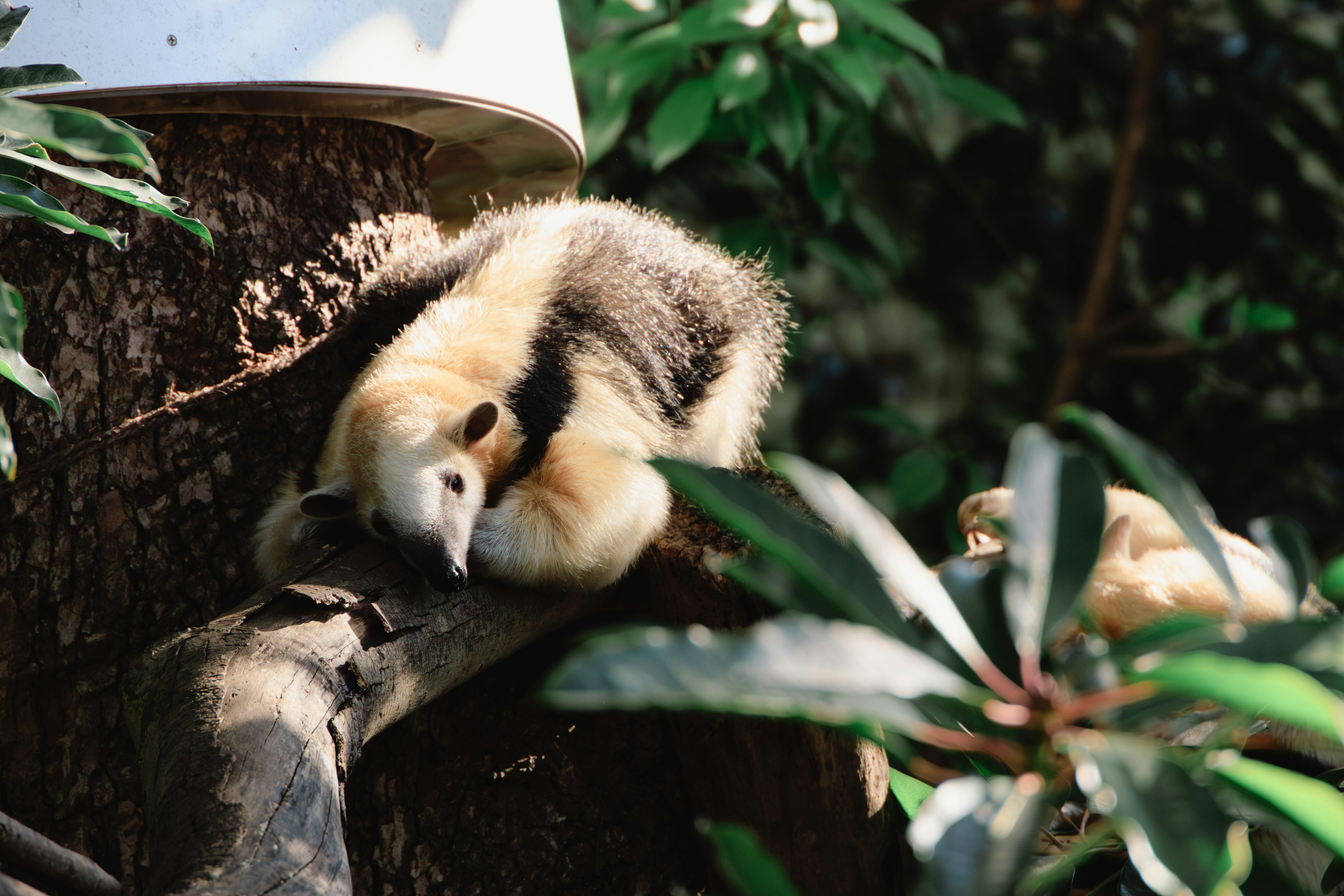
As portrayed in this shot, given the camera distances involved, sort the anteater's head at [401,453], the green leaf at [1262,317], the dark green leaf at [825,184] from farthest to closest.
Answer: the green leaf at [1262,317] → the dark green leaf at [825,184] → the anteater's head at [401,453]

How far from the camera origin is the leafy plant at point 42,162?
80cm

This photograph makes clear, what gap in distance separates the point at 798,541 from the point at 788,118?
186cm

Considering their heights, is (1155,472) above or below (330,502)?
above

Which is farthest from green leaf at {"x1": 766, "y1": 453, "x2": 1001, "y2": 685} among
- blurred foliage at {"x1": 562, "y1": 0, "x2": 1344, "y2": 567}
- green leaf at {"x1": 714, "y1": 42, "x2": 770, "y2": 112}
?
blurred foliage at {"x1": 562, "y1": 0, "x2": 1344, "y2": 567}

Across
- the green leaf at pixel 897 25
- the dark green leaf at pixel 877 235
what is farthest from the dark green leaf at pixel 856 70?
the dark green leaf at pixel 877 235

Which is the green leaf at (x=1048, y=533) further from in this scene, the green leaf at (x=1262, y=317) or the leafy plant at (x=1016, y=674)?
the green leaf at (x=1262, y=317)

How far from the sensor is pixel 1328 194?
3.29 metres

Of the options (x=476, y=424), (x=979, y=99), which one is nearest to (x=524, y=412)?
(x=476, y=424)

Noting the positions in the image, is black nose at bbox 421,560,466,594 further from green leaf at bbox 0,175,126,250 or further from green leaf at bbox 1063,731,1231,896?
green leaf at bbox 1063,731,1231,896

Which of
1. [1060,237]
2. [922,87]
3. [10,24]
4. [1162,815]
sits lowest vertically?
[1060,237]

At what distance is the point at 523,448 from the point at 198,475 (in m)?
0.44

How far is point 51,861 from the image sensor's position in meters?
0.67

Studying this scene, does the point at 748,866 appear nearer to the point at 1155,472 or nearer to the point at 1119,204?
the point at 1155,472

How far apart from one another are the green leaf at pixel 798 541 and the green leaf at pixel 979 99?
7.76ft
